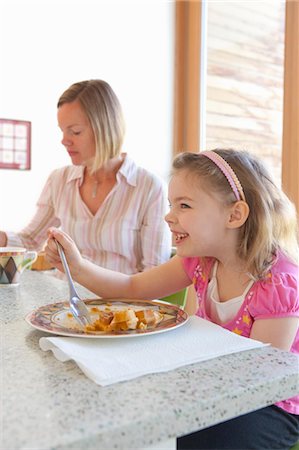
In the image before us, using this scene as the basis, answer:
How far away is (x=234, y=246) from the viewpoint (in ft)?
3.43

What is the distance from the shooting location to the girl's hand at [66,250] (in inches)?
42.8

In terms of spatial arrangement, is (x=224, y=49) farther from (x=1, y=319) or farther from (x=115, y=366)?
(x=115, y=366)

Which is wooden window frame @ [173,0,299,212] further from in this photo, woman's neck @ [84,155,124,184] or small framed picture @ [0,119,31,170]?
woman's neck @ [84,155,124,184]

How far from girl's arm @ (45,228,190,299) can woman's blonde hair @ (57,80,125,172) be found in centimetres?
77

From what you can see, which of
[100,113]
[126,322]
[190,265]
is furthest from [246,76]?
[126,322]

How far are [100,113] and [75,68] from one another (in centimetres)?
119

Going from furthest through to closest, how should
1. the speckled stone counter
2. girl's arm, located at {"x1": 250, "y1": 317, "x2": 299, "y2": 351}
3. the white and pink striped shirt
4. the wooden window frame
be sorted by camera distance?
the wooden window frame < the white and pink striped shirt < girl's arm, located at {"x1": 250, "y1": 317, "x2": 299, "y2": 351} < the speckled stone counter

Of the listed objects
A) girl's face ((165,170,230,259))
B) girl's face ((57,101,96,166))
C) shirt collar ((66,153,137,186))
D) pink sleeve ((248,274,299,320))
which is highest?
girl's face ((57,101,96,166))

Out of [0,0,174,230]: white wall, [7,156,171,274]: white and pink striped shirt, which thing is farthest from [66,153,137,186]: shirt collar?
[0,0,174,230]: white wall

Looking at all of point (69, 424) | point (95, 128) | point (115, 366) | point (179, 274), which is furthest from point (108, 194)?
point (69, 424)

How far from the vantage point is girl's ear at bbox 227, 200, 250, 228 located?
1012 mm

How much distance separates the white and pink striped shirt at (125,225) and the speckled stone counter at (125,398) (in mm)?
1099

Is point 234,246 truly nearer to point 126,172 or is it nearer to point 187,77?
point 126,172

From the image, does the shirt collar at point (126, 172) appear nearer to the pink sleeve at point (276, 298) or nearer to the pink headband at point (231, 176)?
the pink headband at point (231, 176)
